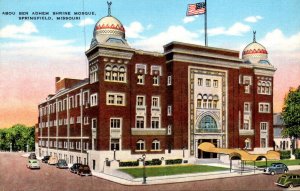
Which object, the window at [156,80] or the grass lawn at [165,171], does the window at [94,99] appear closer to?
the window at [156,80]

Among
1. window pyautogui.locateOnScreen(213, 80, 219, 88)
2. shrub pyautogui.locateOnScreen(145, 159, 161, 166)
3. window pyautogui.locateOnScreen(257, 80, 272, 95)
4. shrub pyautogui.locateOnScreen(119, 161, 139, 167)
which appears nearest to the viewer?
shrub pyautogui.locateOnScreen(119, 161, 139, 167)

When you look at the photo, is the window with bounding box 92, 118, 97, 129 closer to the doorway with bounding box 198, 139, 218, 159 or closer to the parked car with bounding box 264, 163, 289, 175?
the doorway with bounding box 198, 139, 218, 159

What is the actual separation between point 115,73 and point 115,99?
3.26 meters

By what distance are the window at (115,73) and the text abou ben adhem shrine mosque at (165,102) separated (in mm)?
123

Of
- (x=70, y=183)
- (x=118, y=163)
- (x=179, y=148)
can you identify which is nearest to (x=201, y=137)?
(x=179, y=148)

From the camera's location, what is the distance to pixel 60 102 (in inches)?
2522

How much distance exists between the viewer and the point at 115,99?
46469 millimetres

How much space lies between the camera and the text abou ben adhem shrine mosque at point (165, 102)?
46250mm

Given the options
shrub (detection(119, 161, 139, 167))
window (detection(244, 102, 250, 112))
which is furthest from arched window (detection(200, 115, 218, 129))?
shrub (detection(119, 161, 139, 167))

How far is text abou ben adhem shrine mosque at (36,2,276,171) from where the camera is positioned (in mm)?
46250

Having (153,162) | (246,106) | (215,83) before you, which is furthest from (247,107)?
(153,162)

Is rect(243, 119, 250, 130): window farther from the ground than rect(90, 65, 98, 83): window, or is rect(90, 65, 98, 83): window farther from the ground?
rect(90, 65, 98, 83): window

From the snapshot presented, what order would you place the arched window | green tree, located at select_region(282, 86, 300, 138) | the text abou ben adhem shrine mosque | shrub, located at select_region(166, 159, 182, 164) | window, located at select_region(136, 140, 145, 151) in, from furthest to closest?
1. green tree, located at select_region(282, 86, 300, 138)
2. the arched window
3. window, located at select_region(136, 140, 145, 151)
4. shrub, located at select_region(166, 159, 182, 164)
5. the text abou ben adhem shrine mosque

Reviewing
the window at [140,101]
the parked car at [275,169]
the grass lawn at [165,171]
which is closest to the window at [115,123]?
the window at [140,101]
